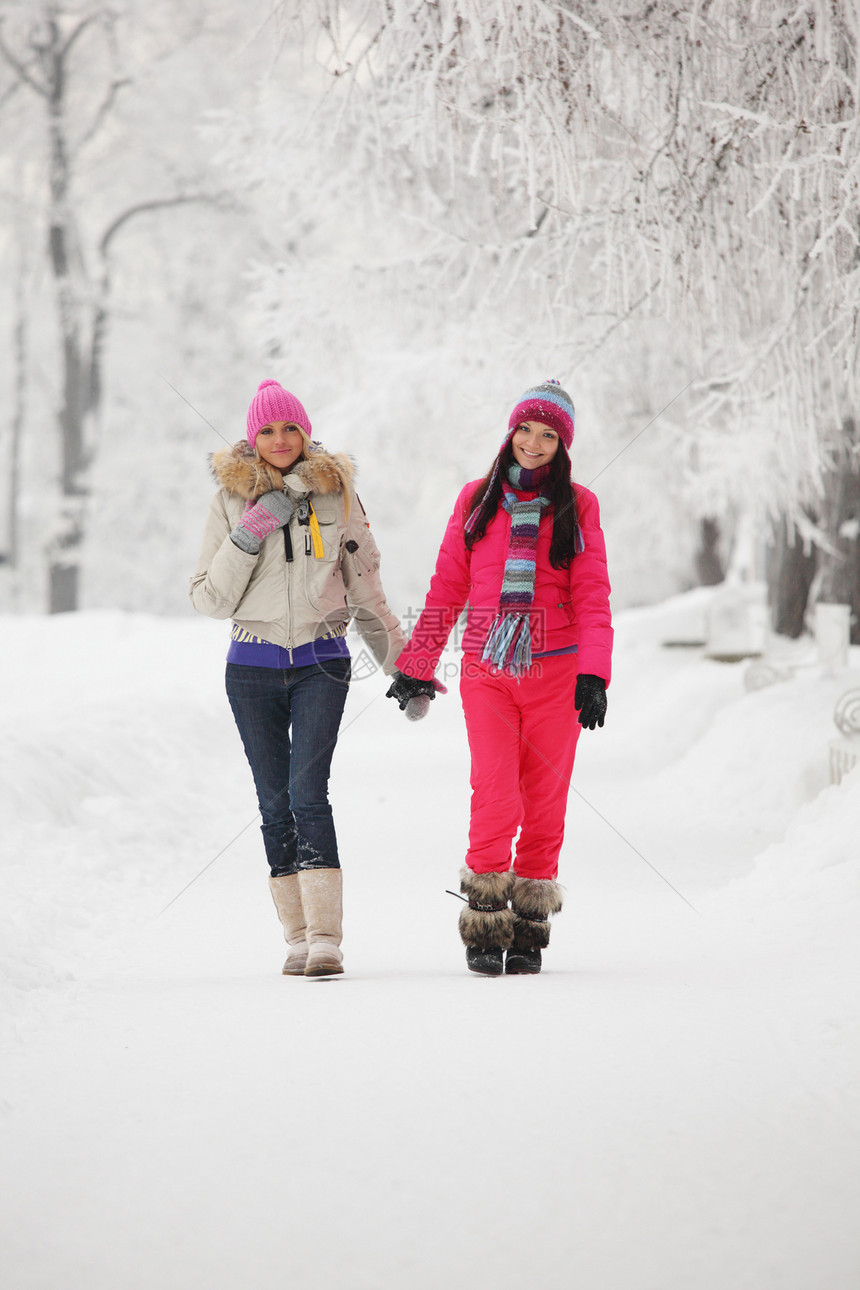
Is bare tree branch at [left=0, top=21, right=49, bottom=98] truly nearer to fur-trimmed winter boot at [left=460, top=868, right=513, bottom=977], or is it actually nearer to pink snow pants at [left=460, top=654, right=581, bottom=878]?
pink snow pants at [left=460, top=654, right=581, bottom=878]

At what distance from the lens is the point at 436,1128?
2.51 meters

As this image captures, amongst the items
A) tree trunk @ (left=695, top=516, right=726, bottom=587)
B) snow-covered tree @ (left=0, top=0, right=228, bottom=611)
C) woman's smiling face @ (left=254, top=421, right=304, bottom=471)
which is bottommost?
tree trunk @ (left=695, top=516, right=726, bottom=587)

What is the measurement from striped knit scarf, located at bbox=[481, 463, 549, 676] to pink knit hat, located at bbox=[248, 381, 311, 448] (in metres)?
0.80

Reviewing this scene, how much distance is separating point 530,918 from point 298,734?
101 cm

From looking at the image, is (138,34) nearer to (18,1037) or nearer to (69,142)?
(69,142)

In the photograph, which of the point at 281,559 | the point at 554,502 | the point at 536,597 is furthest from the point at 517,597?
the point at 281,559

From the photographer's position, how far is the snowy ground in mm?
2074

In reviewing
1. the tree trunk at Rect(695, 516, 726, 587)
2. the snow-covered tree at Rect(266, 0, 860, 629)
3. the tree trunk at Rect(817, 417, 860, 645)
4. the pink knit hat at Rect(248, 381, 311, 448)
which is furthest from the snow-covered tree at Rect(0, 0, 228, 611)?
the pink knit hat at Rect(248, 381, 311, 448)

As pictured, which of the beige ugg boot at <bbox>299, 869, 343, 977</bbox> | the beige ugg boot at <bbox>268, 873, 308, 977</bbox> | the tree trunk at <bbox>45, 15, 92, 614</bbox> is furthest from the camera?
the tree trunk at <bbox>45, 15, 92, 614</bbox>

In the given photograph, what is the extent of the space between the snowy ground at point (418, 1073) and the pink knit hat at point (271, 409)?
1.84 meters

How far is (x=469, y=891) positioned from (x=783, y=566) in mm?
12194

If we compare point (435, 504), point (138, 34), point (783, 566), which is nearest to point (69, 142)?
point (138, 34)

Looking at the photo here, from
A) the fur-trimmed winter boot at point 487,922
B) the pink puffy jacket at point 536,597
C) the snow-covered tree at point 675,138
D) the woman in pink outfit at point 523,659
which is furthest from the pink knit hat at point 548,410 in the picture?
the fur-trimmed winter boot at point 487,922

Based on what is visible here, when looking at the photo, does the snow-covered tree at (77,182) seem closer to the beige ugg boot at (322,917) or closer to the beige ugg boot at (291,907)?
the beige ugg boot at (291,907)
